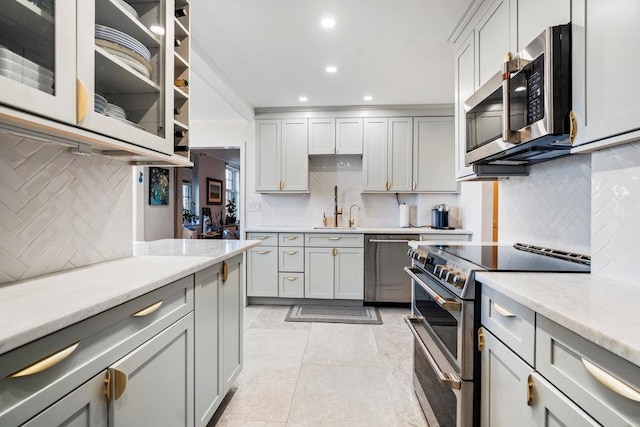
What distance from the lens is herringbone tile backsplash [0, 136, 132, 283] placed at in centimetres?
105

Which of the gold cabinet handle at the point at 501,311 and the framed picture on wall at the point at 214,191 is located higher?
the framed picture on wall at the point at 214,191

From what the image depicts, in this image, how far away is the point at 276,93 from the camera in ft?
11.5

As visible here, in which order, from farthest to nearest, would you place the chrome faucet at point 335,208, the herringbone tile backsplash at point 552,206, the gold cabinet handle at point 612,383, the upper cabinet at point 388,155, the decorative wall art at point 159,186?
the decorative wall art at point 159,186 < the chrome faucet at point 335,208 < the upper cabinet at point 388,155 < the herringbone tile backsplash at point 552,206 < the gold cabinet handle at point 612,383

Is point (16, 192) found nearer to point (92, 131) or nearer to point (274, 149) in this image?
point (92, 131)

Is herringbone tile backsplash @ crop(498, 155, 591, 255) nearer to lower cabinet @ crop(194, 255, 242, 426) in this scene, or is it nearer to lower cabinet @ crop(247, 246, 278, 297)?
lower cabinet @ crop(194, 255, 242, 426)

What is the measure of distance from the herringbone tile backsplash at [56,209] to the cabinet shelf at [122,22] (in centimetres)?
54

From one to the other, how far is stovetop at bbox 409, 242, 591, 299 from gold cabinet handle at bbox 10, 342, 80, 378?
4.27 feet

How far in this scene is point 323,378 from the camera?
2.16 metres

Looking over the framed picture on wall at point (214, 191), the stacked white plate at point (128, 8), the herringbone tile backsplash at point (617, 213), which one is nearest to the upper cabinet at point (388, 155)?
the herringbone tile backsplash at point (617, 213)

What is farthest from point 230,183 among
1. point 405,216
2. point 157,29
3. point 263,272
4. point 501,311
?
point 501,311

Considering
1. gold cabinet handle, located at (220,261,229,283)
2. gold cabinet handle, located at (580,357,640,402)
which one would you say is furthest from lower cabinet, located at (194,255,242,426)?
gold cabinet handle, located at (580,357,640,402)

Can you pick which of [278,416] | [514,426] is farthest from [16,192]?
[514,426]

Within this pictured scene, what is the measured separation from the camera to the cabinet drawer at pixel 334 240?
3650 mm

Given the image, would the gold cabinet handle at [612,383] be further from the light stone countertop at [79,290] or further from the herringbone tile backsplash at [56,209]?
the herringbone tile backsplash at [56,209]
